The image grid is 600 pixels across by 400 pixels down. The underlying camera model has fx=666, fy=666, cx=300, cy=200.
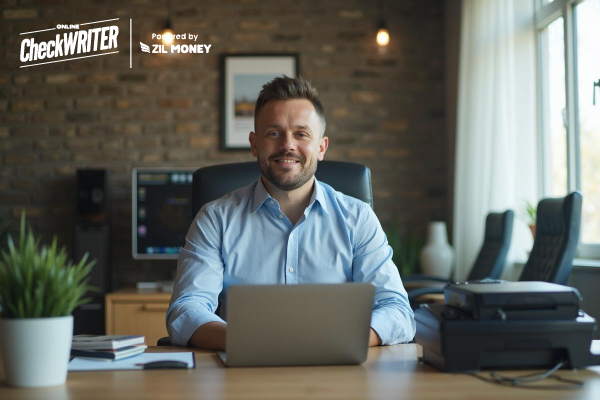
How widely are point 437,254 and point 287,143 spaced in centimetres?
265

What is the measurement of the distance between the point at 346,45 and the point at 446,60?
2.42 ft

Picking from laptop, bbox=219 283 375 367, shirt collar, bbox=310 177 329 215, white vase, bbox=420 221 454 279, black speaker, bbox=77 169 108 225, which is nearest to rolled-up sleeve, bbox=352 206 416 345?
shirt collar, bbox=310 177 329 215

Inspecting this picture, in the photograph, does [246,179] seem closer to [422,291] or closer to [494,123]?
[422,291]

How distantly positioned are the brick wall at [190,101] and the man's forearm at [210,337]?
322 centimetres

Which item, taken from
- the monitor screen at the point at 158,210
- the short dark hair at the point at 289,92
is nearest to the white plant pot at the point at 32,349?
the short dark hair at the point at 289,92

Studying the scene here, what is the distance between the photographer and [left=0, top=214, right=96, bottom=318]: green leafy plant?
1.09m

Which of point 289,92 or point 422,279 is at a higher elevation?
point 289,92

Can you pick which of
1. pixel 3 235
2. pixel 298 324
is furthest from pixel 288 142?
pixel 3 235

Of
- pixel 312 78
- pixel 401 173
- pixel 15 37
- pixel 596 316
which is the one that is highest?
pixel 15 37

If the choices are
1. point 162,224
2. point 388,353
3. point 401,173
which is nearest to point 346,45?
point 401,173

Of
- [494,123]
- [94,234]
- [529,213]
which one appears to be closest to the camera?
[529,213]

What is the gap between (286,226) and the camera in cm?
198

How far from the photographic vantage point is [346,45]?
15.9 feet

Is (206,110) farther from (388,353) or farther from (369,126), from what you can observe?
(388,353)
